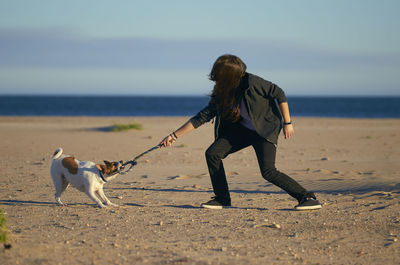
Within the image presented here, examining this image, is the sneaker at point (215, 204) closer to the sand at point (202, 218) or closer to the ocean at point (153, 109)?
the sand at point (202, 218)

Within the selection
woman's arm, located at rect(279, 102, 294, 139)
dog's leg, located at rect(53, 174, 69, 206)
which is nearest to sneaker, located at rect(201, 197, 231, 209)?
woman's arm, located at rect(279, 102, 294, 139)

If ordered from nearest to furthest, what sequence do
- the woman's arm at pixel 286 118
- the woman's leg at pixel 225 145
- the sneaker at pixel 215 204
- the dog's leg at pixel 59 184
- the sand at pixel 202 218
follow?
the sand at pixel 202 218, the woman's arm at pixel 286 118, the woman's leg at pixel 225 145, the sneaker at pixel 215 204, the dog's leg at pixel 59 184

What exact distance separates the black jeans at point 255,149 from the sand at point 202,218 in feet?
1.38

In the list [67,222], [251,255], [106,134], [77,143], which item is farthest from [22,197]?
[106,134]

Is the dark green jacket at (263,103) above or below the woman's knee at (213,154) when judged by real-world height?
above

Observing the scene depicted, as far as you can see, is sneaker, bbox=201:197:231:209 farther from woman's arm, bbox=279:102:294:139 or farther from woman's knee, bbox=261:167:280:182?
woman's arm, bbox=279:102:294:139

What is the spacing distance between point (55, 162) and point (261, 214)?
2.88 metres

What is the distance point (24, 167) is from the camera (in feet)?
33.7

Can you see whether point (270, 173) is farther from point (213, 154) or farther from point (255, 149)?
point (213, 154)

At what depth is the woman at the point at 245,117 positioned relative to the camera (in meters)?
5.65

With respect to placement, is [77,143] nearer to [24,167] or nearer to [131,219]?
[24,167]

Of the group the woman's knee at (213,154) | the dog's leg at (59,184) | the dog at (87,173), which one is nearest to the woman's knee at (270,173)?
the woman's knee at (213,154)

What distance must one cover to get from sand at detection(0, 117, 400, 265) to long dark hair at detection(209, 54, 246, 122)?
138cm

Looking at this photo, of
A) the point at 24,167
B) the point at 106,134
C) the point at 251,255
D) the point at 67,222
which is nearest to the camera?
the point at 251,255
